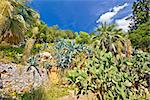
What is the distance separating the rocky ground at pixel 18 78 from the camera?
77.5ft

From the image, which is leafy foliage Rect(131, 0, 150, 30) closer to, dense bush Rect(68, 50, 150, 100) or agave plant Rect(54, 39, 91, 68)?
agave plant Rect(54, 39, 91, 68)

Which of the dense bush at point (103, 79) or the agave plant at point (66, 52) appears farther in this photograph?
the agave plant at point (66, 52)

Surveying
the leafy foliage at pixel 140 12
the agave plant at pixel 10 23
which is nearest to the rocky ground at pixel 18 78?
the agave plant at pixel 10 23

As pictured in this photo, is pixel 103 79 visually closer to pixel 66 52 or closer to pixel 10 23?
pixel 10 23

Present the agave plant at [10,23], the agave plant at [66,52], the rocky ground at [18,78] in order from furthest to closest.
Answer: the agave plant at [66,52] → the rocky ground at [18,78] → the agave plant at [10,23]

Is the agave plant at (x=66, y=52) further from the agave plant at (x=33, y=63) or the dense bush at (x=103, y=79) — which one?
the dense bush at (x=103, y=79)

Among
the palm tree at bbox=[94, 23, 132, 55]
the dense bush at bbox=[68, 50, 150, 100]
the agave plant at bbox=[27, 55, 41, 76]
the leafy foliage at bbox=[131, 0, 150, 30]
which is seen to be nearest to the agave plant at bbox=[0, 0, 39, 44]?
the dense bush at bbox=[68, 50, 150, 100]

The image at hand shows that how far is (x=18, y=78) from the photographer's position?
24328 mm

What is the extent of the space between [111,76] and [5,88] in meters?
10.3

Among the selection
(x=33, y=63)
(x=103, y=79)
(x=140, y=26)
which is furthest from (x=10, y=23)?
(x=140, y=26)

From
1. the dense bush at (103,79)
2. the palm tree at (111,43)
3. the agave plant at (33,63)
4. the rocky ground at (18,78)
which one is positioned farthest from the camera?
the agave plant at (33,63)

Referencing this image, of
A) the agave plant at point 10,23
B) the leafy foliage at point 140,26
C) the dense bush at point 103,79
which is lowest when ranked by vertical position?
the dense bush at point 103,79

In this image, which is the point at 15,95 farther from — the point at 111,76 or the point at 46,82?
the point at 111,76

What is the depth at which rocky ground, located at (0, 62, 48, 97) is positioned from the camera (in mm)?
23609
